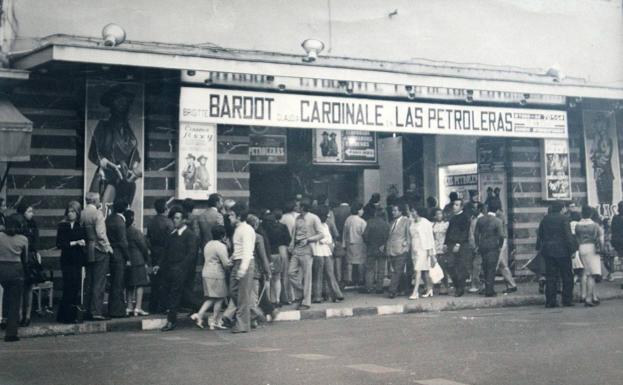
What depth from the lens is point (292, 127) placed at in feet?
50.0

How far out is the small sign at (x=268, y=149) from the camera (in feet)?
60.1

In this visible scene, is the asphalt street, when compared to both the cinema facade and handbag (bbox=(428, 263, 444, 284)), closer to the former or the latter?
handbag (bbox=(428, 263, 444, 284))

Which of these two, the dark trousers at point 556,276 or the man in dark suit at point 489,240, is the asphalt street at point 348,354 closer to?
the dark trousers at point 556,276

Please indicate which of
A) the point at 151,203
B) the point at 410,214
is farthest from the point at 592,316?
the point at 151,203

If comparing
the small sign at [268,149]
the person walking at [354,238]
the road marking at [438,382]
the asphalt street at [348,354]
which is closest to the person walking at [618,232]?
the asphalt street at [348,354]

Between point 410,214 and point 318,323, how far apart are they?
370cm

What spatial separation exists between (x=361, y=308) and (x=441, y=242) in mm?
2810

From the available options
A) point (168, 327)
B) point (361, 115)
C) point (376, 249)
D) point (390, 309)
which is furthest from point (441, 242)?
point (168, 327)

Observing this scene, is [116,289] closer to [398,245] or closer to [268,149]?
[398,245]

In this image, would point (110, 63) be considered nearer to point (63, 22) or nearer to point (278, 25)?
point (63, 22)

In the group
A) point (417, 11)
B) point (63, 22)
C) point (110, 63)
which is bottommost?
point (110, 63)

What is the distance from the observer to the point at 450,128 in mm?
16141

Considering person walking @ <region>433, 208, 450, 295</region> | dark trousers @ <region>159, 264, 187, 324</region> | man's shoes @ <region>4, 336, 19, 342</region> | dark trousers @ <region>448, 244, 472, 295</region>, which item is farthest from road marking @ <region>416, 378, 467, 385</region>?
person walking @ <region>433, 208, 450, 295</region>

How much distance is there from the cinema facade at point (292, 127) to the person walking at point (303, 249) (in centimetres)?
194
